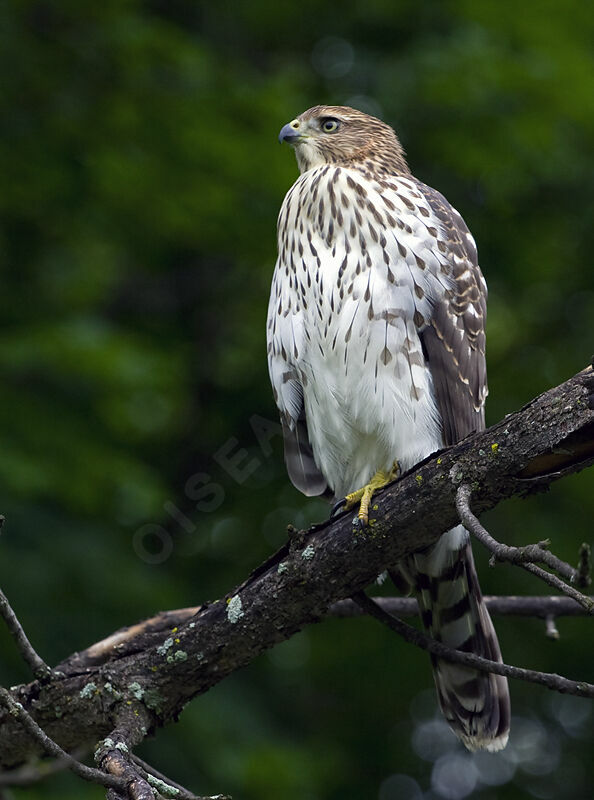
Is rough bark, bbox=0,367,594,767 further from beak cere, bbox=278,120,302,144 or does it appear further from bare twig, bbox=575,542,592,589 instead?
beak cere, bbox=278,120,302,144

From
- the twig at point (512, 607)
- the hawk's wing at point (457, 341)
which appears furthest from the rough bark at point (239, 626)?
the hawk's wing at point (457, 341)

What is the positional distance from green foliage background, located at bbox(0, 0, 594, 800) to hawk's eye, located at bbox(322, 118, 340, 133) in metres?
0.84

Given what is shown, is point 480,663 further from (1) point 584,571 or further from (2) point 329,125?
(2) point 329,125

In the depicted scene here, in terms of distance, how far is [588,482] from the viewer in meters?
6.31

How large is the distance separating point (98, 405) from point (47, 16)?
232cm

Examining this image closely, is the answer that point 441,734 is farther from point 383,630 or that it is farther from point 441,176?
point 441,176

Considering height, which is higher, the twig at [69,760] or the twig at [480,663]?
the twig at [69,760]

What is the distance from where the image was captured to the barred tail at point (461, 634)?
4086 millimetres

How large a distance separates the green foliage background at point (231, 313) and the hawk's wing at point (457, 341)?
1632 millimetres

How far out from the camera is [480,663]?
3.37 meters

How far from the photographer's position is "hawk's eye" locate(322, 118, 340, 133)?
5078 mm

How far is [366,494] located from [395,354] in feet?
2.42

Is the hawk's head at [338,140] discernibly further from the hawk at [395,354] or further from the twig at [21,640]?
the twig at [21,640]

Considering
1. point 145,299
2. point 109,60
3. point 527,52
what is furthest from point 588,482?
point 109,60
